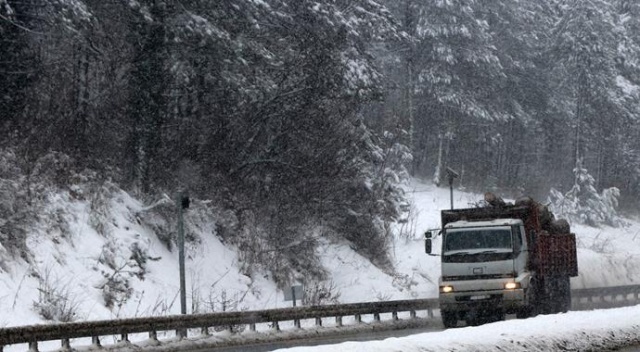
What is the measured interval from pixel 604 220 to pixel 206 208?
36.5 m

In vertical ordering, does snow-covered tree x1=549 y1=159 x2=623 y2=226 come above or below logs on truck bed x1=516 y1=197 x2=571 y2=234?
above

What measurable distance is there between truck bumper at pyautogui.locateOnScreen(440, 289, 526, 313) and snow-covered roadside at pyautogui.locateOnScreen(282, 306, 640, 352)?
13.3 ft

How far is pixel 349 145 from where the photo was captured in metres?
32.1

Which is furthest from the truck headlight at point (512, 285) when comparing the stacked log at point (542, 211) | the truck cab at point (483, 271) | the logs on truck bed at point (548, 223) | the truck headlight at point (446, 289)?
the logs on truck bed at point (548, 223)

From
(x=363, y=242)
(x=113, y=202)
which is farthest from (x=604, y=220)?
(x=113, y=202)

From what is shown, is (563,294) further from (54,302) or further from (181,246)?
(54,302)

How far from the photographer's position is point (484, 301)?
22031mm

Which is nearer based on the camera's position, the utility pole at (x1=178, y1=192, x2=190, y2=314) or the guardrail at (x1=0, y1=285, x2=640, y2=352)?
the guardrail at (x1=0, y1=285, x2=640, y2=352)

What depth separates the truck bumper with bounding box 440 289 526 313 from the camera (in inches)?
856

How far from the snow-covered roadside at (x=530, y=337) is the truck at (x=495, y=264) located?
4.39m

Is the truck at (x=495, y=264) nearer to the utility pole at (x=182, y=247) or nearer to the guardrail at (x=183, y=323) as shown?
the guardrail at (x=183, y=323)

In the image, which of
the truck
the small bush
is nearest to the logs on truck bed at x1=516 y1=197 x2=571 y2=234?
the truck

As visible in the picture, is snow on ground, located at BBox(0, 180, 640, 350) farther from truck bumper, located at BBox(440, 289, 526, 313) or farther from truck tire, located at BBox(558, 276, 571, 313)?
truck tire, located at BBox(558, 276, 571, 313)

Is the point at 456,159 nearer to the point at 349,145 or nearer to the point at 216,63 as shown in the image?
the point at 349,145
